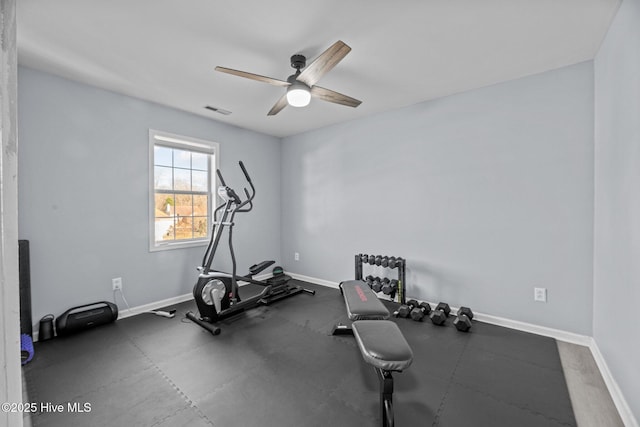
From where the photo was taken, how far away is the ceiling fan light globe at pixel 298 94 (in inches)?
91.4

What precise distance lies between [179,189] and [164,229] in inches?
23.5

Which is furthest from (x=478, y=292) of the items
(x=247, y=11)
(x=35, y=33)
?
(x=35, y=33)

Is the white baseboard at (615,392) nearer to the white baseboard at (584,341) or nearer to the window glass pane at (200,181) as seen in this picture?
the white baseboard at (584,341)

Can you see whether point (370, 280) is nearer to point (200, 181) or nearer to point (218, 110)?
point (200, 181)

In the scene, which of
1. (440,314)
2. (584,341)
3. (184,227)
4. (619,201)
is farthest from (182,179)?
(584,341)

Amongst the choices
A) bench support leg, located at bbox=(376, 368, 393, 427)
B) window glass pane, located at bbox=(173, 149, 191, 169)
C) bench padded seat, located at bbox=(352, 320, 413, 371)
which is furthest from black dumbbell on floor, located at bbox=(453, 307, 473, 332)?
window glass pane, located at bbox=(173, 149, 191, 169)

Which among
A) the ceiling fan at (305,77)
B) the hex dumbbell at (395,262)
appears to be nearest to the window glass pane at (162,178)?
the ceiling fan at (305,77)

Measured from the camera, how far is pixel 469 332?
109 inches

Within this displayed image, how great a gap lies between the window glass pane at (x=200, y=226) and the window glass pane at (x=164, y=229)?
331 mm

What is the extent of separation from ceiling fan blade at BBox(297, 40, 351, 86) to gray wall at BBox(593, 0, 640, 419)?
5.76 ft

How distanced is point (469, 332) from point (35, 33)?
4.65 m

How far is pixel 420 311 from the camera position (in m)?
3.08

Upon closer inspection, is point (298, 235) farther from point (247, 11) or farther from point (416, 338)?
point (247, 11)

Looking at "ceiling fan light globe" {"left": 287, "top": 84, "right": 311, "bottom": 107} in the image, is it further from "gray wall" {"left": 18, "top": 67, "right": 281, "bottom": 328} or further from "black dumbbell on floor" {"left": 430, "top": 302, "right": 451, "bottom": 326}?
"black dumbbell on floor" {"left": 430, "top": 302, "right": 451, "bottom": 326}
